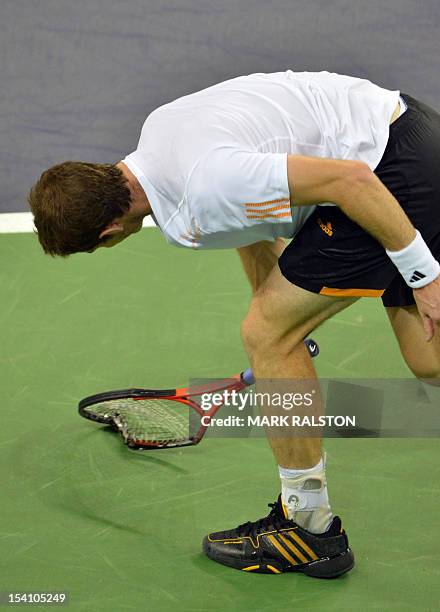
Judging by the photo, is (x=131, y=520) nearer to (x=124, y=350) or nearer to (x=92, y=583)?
(x=92, y=583)

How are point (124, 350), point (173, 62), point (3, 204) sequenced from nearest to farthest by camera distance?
point (124, 350) → point (3, 204) → point (173, 62)

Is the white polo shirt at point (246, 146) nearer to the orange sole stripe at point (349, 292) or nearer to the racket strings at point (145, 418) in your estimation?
the orange sole stripe at point (349, 292)

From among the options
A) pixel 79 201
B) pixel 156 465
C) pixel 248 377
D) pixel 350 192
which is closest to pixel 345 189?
pixel 350 192

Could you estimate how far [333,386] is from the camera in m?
3.98

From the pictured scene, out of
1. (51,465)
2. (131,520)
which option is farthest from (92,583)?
(51,465)

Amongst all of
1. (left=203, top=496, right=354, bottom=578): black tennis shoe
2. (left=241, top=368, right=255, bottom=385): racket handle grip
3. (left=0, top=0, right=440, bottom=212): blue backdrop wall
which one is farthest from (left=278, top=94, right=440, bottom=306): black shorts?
(left=0, top=0, right=440, bottom=212): blue backdrop wall

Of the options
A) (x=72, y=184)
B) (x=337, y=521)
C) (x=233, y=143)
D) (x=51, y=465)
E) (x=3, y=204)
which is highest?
(x=233, y=143)

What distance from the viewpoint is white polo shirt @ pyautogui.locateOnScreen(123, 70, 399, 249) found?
2.72 m

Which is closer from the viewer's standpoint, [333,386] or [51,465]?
[51,465]

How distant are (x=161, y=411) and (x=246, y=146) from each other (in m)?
1.24

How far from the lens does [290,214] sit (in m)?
2.75

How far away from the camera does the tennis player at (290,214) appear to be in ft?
9.20

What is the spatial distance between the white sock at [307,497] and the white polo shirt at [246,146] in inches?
25.2

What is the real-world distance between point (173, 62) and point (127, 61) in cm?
24
